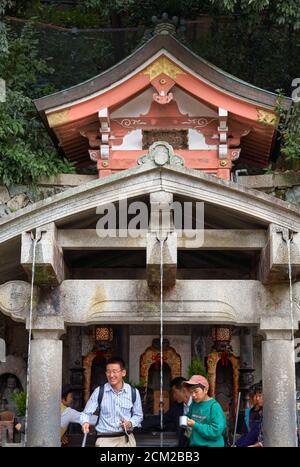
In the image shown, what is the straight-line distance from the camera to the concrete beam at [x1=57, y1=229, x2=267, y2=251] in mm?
10930

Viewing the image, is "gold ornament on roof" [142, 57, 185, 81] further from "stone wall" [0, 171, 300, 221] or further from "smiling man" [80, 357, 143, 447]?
"smiling man" [80, 357, 143, 447]

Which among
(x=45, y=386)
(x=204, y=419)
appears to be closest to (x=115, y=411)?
(x=204, y=419)

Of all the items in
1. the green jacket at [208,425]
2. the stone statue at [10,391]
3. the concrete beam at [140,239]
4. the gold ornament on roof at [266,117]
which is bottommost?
the green jacket at [208,425]

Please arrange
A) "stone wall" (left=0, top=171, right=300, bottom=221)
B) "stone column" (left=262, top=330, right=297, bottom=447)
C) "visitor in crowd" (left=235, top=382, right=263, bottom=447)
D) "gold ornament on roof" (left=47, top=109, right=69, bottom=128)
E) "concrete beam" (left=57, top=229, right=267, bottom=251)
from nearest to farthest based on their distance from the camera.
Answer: "stone column" (left=262, top=330, right=297, bottom=447), "concrete beam" (left=57, top=229, right=267, bottom=251), "visitor in crowd" (left=235, top=382, right=263, bottom=447), "gold ornament on roof" (left=47, top=109, right=69, bottom=128), "stone wall" (left=0, top=171, right=300, bottom=221)

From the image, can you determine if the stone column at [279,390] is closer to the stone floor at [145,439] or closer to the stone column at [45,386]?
the stone floor at [145,439]

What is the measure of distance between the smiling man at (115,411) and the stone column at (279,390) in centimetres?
182

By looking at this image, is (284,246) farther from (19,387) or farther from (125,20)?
(125,20)

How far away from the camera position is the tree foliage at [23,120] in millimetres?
15445

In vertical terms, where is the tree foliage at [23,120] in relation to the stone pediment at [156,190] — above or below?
above

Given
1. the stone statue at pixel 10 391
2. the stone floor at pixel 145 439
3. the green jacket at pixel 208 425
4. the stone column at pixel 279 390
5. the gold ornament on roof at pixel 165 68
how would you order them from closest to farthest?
the green jacket at pixel 208 425 < the stone column at pixel 279 390 < the stone floor at pixel 145 439 < the gold ornament on roof at pixel 165 68 < the stone statue at pixel 10 391

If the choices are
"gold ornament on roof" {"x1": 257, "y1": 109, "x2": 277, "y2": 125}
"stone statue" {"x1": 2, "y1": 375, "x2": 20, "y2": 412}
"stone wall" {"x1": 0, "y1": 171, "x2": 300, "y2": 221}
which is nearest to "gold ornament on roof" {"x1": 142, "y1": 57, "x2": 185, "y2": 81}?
"gold ornament on roof" {"x1": 257, "y1": 109, "x2": 277, "y2": 125}

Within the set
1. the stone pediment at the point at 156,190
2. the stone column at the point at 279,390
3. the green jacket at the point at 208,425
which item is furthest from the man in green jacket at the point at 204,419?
the stone pediment at the point at 156,190

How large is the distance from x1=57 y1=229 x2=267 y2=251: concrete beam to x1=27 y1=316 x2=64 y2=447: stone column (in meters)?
1.03
